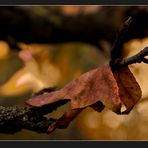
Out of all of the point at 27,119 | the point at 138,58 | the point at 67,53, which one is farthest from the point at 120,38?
the point at 67,53

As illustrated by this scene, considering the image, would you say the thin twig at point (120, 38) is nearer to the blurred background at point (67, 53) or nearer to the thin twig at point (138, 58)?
the thin twig at point (138, 58)

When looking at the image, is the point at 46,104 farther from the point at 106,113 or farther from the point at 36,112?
the point at 106,113

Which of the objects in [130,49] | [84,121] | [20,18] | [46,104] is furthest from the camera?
[84,121]

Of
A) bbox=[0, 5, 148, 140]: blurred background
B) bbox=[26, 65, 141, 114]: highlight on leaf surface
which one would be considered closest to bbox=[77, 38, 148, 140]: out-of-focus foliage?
bbox=[0, 5, 148, 140]: blurred background

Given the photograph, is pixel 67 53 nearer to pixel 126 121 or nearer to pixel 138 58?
pixel 126 121

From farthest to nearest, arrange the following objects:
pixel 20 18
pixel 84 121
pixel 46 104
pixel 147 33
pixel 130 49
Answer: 1. pixel 84 121
2. pixel 130 49
3. pixel 147 33
4. pixel 20 18
5. pixel 46 104

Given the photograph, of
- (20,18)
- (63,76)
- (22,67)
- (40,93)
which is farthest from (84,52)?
(40,93)

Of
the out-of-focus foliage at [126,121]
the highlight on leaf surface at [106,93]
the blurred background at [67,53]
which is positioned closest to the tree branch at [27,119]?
the highlight on leaf surface at [106,93]

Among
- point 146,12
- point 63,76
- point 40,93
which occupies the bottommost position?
point 63,76
